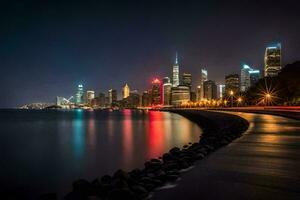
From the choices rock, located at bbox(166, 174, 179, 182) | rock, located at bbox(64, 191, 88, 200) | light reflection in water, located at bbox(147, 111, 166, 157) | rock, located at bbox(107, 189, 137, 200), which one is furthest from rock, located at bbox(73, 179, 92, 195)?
light reflection in water, located at bbox(147, 111, 166, 157)

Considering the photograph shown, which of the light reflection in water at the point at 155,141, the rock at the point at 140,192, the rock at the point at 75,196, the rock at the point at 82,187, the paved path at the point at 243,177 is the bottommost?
the light reflection in water at the point at 155,141

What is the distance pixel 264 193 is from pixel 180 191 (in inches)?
59.7

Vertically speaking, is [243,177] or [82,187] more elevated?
[243,177]

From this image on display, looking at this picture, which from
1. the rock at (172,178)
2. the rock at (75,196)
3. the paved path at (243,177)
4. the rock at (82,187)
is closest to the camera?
the paved path at (243,177)

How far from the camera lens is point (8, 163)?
20328 millimetres

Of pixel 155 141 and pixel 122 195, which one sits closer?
pixel 122 195

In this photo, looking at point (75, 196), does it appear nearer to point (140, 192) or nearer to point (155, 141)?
point (140, 192)

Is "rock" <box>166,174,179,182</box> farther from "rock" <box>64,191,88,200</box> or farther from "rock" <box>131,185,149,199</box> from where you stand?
"rock" <box>64,191,88,200</box>

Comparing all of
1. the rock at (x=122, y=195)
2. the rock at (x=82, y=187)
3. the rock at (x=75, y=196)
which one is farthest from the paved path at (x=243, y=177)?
the rock at (x=82, y=187)

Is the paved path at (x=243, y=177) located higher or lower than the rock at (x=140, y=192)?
higher

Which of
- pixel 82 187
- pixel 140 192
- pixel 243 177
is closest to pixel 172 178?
pixel 140 192

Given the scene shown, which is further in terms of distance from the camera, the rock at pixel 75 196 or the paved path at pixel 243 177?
the rock at pixel 75 196

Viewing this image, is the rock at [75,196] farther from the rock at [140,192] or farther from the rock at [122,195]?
the rock at [122,195]

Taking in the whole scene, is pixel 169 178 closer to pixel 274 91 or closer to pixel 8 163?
pixel 8 163
